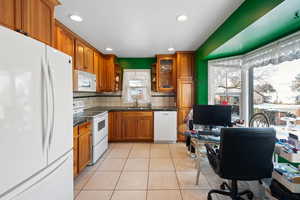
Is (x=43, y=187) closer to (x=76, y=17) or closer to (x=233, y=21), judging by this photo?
(x=76, y=17)

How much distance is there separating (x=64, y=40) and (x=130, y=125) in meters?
2.48

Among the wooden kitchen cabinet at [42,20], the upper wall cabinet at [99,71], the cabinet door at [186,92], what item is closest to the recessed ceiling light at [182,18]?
the wooden kitchen cabinet at [42,20]

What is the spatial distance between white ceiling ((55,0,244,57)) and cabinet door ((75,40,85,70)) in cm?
17

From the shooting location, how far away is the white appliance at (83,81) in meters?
2.69

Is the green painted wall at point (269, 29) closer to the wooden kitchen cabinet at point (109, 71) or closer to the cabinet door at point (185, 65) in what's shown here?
the cabinet door at point (185, 65)

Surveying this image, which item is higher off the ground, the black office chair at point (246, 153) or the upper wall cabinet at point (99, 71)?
the upper wall cabinet at point (99, 71)

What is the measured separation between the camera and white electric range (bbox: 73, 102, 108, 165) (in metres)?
2.84

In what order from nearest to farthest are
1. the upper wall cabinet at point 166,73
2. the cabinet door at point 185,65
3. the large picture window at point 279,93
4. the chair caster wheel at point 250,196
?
the chair caster wheel at point 250,196
the large picture window at point 279,93
the cabinet door at point 185,65
the upper wall cabinet at point 166,73

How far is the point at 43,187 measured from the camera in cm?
114

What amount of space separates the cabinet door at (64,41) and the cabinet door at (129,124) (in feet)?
6.69

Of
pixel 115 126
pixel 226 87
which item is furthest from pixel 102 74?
pixel 226 87

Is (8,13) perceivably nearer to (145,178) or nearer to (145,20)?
(145,20)

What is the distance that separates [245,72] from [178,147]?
7.27 ft

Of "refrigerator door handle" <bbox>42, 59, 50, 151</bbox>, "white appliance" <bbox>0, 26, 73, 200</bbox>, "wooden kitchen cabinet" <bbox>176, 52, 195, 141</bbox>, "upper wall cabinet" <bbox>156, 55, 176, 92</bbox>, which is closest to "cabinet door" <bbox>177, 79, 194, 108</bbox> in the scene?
"wooden kitchen cabinet" <bbox>176, 52, 195, 141</bbox>
